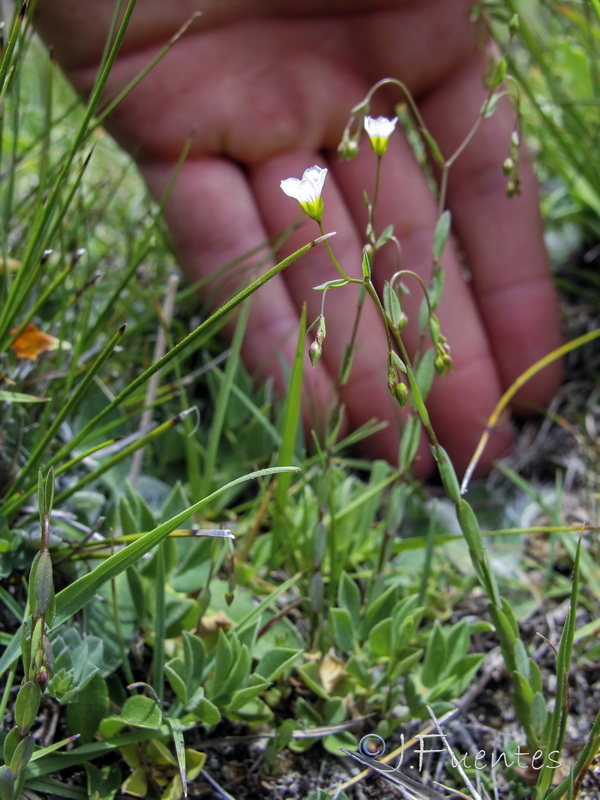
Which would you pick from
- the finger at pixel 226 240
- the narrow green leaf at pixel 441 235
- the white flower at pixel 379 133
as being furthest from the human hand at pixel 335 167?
the white flower at pixel 379 133

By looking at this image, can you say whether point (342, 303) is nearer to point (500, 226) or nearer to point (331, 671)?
point (500, 226)

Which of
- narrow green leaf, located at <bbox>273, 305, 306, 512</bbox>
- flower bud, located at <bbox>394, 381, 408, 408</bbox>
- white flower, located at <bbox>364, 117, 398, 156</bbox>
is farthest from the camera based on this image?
narrow green leaf, located at <bbox>273, 305, 306, 512</bbox>

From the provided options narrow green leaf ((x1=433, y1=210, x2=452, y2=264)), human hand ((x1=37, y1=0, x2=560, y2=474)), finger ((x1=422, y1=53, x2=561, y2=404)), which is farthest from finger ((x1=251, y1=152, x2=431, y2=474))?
narrow green leaf ((x1=433, y1=210, x2=452, y2=264))

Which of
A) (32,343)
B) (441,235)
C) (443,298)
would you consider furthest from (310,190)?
(443,298)

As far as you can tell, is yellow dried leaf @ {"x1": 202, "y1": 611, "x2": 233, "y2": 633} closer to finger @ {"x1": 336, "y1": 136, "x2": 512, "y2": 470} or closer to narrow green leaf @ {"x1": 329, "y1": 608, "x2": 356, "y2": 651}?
narrow green leaf @ {"x1": 329, "y1": 608, "x2": 356, "y2": 651}

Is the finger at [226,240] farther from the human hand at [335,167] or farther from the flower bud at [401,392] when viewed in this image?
the flower bud at [401,392]

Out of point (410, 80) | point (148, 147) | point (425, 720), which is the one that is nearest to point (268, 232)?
point (148, 147)
